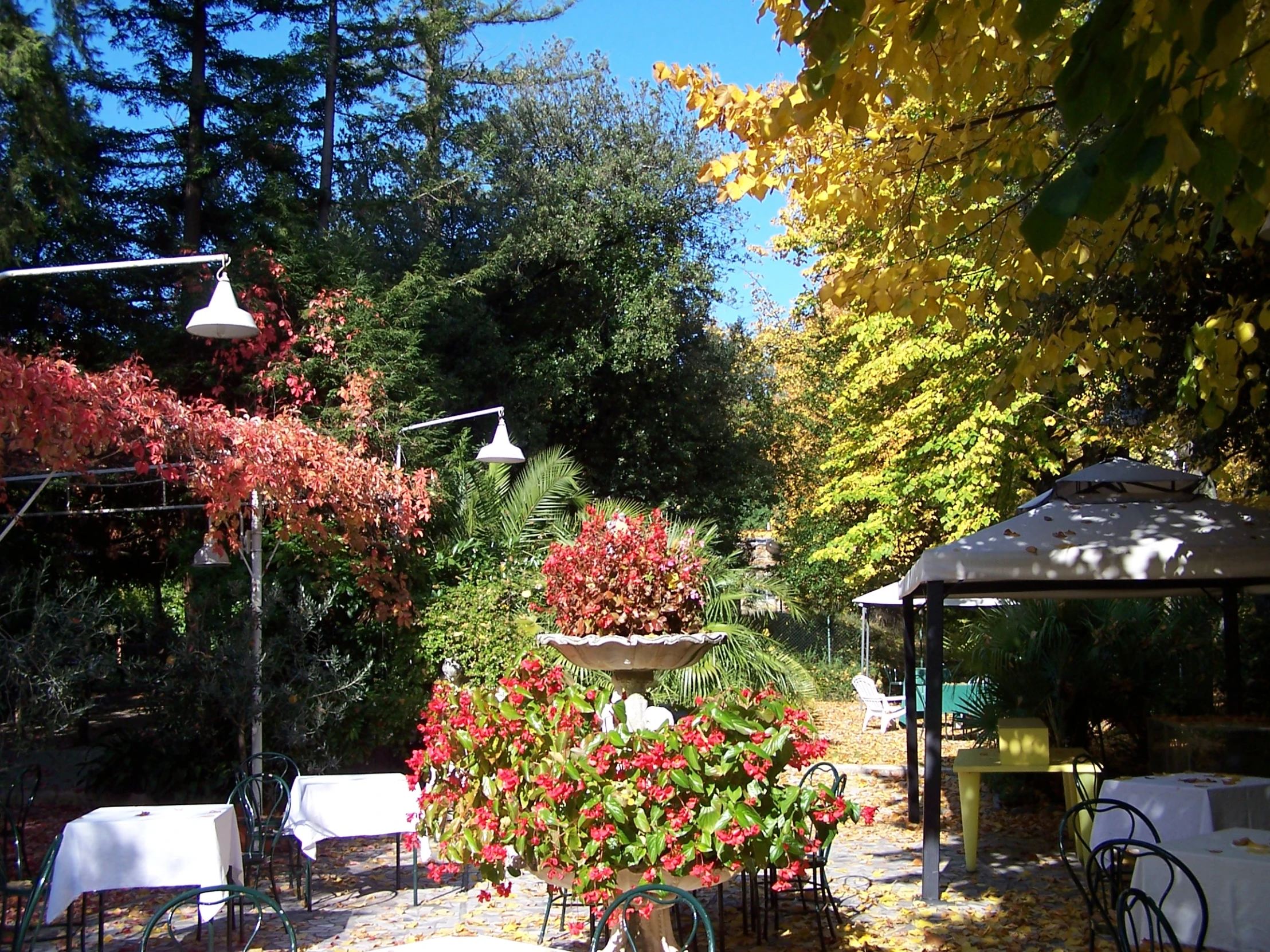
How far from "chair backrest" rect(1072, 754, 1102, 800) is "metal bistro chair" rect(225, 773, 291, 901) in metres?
5.05

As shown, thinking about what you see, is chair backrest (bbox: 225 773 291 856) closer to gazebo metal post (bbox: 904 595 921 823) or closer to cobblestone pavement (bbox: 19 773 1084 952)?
cobblestone pavement (bbox: 19 773 1084 952)

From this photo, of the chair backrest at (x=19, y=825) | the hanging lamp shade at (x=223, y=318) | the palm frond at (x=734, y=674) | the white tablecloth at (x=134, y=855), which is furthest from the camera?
the palm frond at (x=734, y=674)

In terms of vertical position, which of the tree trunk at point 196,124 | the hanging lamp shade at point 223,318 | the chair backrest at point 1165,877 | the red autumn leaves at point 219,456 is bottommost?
the chair backrest at point 1165,877

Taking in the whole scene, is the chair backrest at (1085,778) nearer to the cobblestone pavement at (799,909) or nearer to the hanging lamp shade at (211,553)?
the cobblestone pavement at (799,909)

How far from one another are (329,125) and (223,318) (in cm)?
976

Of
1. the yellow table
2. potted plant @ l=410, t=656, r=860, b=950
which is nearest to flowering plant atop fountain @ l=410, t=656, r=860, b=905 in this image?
potted plant @ l=410, t=656, r=860, b=950

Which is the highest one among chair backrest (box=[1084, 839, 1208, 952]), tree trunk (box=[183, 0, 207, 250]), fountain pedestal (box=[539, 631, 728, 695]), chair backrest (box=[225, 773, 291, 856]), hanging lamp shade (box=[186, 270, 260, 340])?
tree trunk (box=[183, 0, 207, 250])

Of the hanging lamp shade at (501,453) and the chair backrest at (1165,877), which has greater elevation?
the hanging lamp shade at (501,453)

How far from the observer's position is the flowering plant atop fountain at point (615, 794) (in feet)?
14.7

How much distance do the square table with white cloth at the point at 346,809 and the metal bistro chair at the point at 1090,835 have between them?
3832 millimetres

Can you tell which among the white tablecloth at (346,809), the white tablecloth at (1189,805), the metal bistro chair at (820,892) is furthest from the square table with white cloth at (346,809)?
the white tablecloth at (1189,805)

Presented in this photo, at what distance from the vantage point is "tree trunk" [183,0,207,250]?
45.7 feet

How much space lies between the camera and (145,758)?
32.0 feet

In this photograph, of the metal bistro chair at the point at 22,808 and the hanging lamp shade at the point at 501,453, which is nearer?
the metal bistro chair at the point at 22,808
